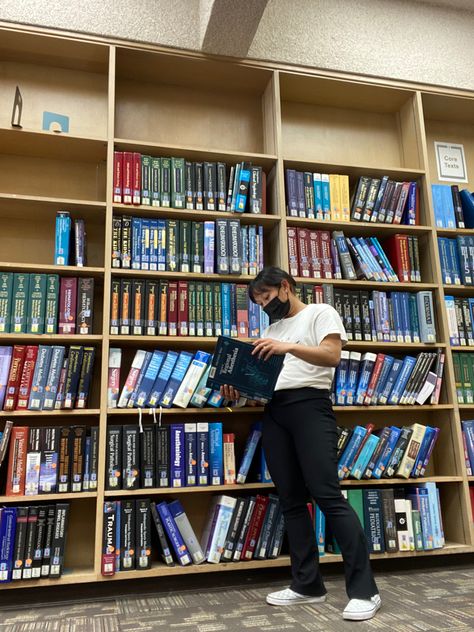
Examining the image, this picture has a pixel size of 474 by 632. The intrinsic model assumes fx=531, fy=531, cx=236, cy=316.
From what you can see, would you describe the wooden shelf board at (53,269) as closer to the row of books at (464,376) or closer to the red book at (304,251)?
the red book at (304,251)

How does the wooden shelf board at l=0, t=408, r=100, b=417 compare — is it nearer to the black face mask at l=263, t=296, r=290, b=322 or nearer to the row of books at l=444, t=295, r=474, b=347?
the black face mask at l=263, t=296, r=290, b=322

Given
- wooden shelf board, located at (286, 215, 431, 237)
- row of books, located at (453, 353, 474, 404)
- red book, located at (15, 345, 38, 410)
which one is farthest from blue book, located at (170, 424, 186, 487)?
row of books, located at (453, 353, 474, 404)

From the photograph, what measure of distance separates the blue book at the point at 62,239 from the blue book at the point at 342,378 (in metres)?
1.38

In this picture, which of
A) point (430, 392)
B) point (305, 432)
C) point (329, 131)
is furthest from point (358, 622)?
point (329, 131)

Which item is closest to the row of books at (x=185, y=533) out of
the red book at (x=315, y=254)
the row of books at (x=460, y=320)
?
the red book at (x=315, y=254)

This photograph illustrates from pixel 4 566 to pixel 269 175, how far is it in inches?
85.9

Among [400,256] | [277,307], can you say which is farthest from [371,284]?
[277,307]

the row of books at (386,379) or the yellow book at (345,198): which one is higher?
the yellow book at (345,198)

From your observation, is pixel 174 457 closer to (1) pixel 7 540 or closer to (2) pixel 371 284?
(1) pixel 7 540

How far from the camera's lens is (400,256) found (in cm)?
283

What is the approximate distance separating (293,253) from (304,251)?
0.06 meters

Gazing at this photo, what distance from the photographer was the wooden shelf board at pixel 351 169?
2781 millimetres

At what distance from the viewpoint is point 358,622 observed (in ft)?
5.68

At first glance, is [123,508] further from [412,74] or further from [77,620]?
[412,74]
